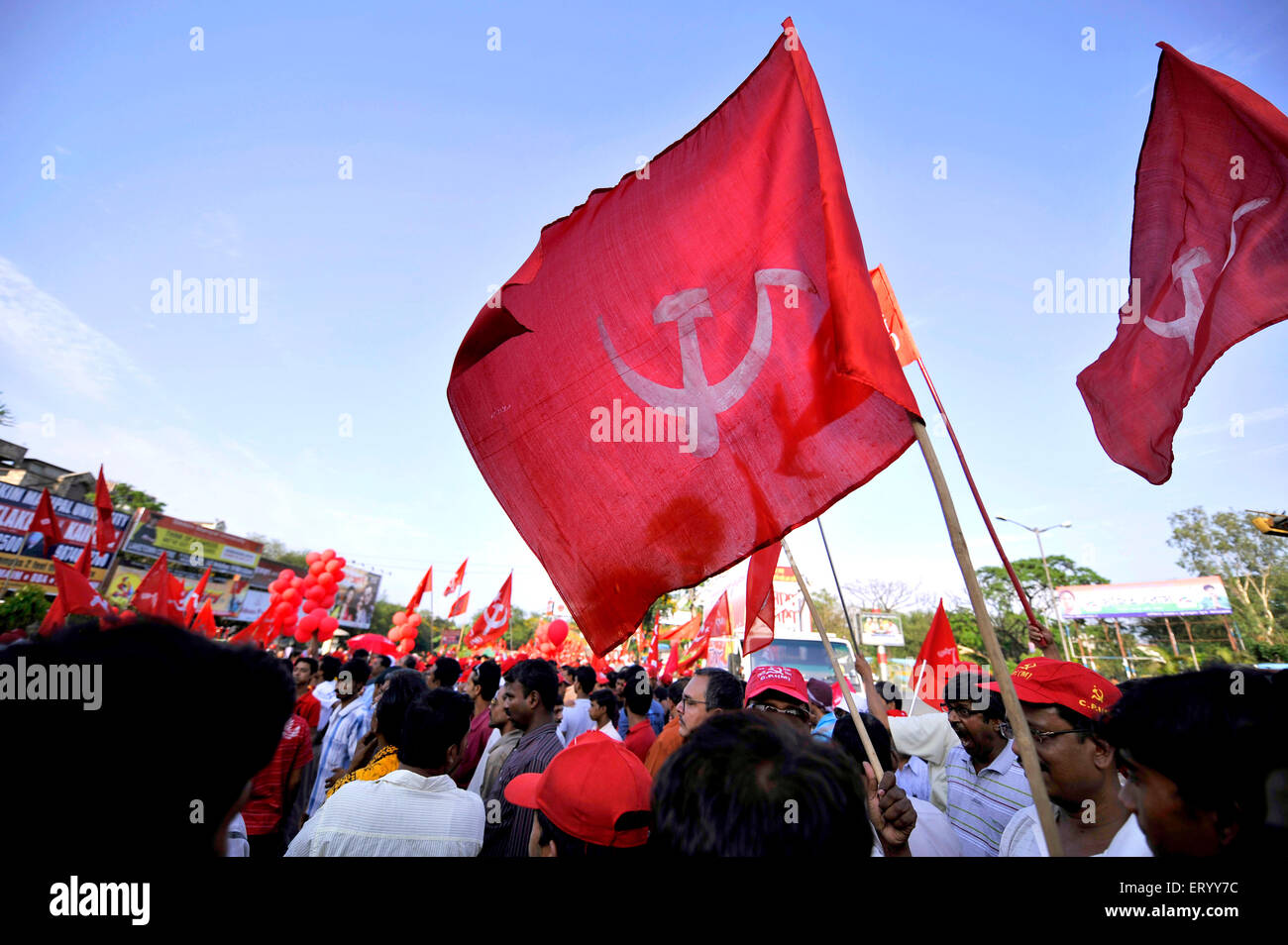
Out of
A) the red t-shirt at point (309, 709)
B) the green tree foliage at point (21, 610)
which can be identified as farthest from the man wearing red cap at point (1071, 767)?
the green tree foliage at point (21, 610)

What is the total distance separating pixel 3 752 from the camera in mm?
896

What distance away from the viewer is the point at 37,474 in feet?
75.3

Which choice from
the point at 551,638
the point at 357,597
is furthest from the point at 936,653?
the point at 357,597

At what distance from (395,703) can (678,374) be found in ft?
8.34

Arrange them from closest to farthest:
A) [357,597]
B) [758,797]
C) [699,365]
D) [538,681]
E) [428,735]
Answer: [758,797]
[428,735]
[699,365]
[538,681]
[357,597]

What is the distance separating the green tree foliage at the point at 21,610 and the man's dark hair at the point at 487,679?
33.0 ft

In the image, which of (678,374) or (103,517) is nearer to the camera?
(678,374)

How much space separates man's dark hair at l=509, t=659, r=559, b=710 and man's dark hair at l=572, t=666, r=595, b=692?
3050 mm

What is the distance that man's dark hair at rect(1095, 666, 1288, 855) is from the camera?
128 cm

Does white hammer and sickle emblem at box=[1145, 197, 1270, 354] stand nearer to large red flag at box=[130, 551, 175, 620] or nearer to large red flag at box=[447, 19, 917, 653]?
large red flag at box=[447, 19, 917, 653]

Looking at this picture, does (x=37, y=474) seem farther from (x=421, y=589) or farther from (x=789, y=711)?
(x=789, y=711)
